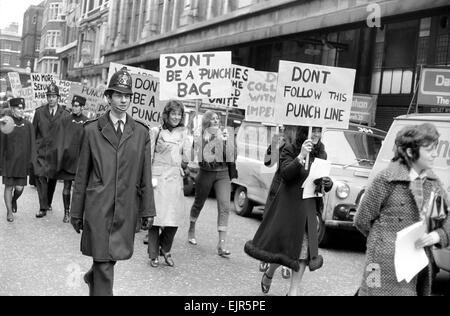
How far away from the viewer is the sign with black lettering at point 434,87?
11344 millimetres

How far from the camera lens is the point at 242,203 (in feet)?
42.2

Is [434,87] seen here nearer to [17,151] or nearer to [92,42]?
[17,151]

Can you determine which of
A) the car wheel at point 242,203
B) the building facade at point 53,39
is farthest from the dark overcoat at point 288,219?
the building facade at point 53,39

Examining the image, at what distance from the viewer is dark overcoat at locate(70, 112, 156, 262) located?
193 inches

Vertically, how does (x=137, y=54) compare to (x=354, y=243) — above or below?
above

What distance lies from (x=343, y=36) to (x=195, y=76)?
44.2ft

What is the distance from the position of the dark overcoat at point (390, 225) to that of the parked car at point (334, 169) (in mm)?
3437

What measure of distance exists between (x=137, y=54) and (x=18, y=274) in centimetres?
3651

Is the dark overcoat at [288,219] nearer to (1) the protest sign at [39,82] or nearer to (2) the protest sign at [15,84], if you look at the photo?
(1) the protest sign at [39,82]

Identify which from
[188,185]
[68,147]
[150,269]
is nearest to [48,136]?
[68,147]
